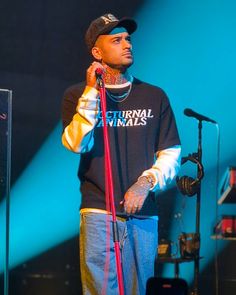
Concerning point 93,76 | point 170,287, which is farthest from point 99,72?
point 170,287

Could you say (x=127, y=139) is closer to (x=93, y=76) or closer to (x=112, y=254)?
(x=93, y=76)

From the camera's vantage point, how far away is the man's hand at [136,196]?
7.99 feet

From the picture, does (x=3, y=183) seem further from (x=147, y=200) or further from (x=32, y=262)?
(x=147, y=200)

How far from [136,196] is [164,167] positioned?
0.26 m

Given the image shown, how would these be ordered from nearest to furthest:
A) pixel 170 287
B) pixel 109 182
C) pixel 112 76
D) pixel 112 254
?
pixel 170 287 → pixel 109 182 → pixel 112 254 → pixel 112 76

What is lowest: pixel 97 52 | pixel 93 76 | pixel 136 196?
pixel 136 196

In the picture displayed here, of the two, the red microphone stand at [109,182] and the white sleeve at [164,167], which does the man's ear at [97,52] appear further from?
the white sleeve at [164,167]

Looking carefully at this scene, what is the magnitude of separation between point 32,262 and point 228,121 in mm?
1818

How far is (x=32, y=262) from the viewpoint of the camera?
5016 millimetres

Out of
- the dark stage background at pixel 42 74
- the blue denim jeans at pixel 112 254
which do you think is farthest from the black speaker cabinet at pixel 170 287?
the dark stage background at pixel 42 74

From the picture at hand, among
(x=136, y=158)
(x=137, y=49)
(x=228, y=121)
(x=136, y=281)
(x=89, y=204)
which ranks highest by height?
(x=137, y=49)

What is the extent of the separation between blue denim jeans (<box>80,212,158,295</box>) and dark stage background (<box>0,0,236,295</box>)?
2.37 m

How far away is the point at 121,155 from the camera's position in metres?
2.70

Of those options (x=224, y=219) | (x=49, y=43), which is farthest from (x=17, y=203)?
(x=224, y=219)
